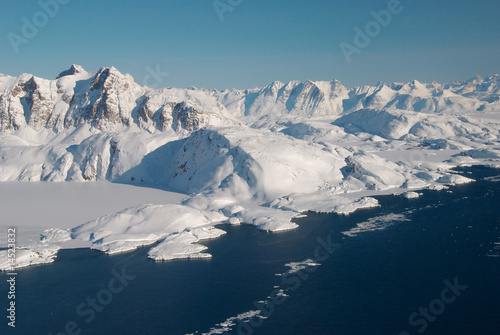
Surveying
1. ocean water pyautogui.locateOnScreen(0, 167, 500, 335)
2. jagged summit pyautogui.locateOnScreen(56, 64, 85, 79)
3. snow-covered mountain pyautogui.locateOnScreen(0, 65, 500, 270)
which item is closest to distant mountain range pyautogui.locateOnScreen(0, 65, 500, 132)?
snow-covered mountain pyautogui.locateOnScreen(0, 65, 500, 270)

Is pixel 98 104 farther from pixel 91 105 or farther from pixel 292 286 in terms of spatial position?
pixel 292 286

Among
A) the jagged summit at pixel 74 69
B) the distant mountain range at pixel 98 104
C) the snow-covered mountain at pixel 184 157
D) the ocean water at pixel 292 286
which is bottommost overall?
the ocean water at pixel 292 286

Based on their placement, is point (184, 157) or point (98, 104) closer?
point (184, 157)

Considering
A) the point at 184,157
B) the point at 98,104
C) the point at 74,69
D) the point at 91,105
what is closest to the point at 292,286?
the point at 184,157

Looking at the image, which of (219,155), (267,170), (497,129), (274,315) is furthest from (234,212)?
(497,129)

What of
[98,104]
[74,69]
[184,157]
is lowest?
[184,157]

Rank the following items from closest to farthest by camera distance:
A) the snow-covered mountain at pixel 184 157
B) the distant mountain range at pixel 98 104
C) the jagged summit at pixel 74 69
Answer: the snow-covered mountain at pixel 184 157
the distant mountain range at pixel 98 104
the jagged summit at pixel 74 69

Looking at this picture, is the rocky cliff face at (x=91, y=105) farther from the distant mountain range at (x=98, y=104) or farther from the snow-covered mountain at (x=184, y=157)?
the snow-covered mountain at (x=184, y=157)

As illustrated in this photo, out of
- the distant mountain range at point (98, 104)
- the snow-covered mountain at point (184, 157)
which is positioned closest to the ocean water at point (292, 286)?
the snow-covered mountain at point (184, 157)
